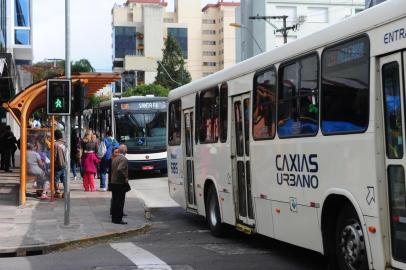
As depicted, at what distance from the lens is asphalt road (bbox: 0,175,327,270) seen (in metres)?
9.23

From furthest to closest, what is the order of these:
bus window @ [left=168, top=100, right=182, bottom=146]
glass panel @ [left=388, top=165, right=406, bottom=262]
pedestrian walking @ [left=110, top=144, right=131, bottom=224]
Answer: bus window @ [left=168, top=100, right=182, bottom=146] < pedestrian walking @ [left=110, top=144, right=131, bottom=224] < glass panel @ [left=388, top=165, right=406, bottom=262]

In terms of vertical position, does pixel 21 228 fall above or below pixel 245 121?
below

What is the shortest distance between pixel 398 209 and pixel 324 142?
154 cm

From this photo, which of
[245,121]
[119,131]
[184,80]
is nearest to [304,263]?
[245,121]

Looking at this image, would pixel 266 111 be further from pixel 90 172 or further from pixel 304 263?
pixel 90 172

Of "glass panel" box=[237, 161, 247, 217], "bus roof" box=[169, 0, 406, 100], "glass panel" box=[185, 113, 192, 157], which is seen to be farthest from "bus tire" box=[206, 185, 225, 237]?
"bus roof" box=[169, 0, 406, 100]

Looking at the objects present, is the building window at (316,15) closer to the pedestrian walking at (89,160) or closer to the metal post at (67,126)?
the pedestrian walking at (89,160)

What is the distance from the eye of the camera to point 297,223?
8.29m

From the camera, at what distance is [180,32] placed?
164750mm

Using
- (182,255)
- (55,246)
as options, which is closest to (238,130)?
(182,255)

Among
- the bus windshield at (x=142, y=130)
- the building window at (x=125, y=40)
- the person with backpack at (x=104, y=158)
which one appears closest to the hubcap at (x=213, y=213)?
the person with backpack at (x=104, y=158)

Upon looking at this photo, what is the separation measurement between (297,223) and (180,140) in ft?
20.0

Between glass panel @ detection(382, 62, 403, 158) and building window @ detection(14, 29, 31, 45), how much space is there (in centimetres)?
4194

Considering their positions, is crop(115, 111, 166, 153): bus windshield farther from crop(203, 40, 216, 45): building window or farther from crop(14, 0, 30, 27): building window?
crop(203, 40, 216, 45): building window
